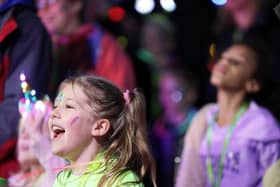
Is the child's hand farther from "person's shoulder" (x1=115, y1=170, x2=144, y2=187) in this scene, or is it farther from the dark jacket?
"person's shoulder" (x1=115, y1=170, x2=144, y2=187)

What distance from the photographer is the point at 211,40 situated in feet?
17.3

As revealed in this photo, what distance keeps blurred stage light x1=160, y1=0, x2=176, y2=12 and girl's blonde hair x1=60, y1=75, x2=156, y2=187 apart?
1.97 metres

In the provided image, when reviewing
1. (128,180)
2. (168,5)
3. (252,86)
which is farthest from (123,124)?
(168,5)

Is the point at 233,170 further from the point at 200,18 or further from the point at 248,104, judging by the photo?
the point at 200,18

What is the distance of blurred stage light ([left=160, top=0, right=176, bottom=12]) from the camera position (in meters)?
5.30

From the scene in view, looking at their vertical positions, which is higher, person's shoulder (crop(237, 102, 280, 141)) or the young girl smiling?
the young girl smiling

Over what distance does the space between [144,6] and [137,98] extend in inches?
91.0

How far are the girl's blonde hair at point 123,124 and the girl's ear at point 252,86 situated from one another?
1344 mm

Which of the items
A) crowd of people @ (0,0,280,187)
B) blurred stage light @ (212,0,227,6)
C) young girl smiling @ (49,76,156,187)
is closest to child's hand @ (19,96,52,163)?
crowd of people @ (0,0,280,187)

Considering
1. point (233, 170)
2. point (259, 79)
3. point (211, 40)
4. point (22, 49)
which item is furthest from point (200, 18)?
point (22, 49)

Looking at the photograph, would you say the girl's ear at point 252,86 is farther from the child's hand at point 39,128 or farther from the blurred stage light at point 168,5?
the child's hand at point 39,128

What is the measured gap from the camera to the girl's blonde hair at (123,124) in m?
3.33

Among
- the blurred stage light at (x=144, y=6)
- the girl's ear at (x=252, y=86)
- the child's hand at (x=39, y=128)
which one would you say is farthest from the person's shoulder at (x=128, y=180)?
the blurred stage light at (x=144, y=6)

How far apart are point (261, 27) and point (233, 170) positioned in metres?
0.91
